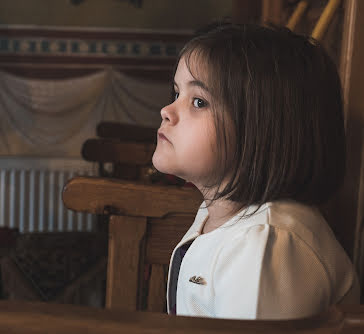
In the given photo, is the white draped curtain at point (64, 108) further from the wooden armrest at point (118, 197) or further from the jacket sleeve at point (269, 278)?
the jacket sleeve at point (269, 278)

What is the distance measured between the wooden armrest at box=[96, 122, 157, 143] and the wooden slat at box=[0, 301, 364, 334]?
1491mm

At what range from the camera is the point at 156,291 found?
928mm

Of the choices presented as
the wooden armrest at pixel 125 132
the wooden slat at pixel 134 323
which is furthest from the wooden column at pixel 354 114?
the wooden armrest at pixel 125 132

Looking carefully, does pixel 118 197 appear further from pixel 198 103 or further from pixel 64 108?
pixel 64 108

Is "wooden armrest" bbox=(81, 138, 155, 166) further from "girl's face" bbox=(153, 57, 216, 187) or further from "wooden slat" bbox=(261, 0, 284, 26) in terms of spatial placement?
"girl's face" bbox=(153, 57, 216, 187)

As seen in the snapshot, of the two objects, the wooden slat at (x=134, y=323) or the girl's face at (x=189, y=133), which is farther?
the girl's face at (x=189, y=133)

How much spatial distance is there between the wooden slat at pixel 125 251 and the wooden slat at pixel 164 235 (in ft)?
0.09

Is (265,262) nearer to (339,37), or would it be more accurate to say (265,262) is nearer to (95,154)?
(339,37)

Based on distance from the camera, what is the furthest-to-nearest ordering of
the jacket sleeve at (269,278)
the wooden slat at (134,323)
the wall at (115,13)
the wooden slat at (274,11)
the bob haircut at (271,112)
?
the wall at (115,13) < the wooden slat at (274,11) < the bob haircut at (271,112) < the jacket sleeve at (269,278) < the wooden slat at (134,323)

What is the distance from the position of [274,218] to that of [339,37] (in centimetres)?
65

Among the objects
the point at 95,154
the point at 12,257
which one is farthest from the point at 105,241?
the point at 95,154

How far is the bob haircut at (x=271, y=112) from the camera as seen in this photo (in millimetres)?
709

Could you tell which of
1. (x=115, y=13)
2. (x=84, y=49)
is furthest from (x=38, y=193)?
(x=115, y=13)

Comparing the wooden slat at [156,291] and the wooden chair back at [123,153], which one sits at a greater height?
the wooden slat at [156,291]
